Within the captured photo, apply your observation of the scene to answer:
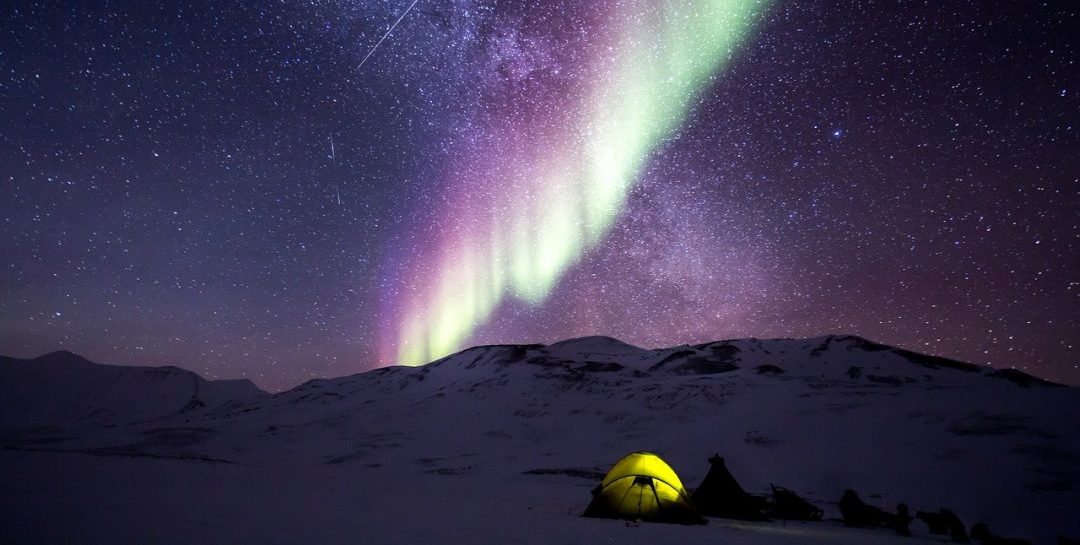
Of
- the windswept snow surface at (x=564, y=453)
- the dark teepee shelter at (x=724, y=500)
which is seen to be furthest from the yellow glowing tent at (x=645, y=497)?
the dark teepee shelter at (x=724, y=500)

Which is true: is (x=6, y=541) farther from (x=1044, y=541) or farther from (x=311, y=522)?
(x=1044, y=541)

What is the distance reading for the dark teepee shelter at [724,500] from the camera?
19672 millimetres

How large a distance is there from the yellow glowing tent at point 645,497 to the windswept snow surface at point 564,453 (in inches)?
42.5

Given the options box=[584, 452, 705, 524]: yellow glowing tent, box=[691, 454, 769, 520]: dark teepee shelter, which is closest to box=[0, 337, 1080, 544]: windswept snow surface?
box=[584, 452, 705, 524]: yellow glowing tent

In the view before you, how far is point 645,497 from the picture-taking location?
1584 centimetres

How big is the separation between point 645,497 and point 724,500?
19.6 ft

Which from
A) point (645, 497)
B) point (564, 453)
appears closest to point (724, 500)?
point (645, 497)

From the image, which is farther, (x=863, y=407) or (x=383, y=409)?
(x=383, y=409)

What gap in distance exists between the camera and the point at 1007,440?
44.0 metres

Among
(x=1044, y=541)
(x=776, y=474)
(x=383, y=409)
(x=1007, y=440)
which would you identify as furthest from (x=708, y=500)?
(x=383, y=409)

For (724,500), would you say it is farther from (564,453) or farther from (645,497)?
(564,453)

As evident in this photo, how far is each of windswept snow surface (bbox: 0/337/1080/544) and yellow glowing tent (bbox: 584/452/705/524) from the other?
1.08 m

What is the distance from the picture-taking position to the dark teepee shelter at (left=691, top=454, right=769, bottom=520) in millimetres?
19672

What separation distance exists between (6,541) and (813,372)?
98.8 meters
